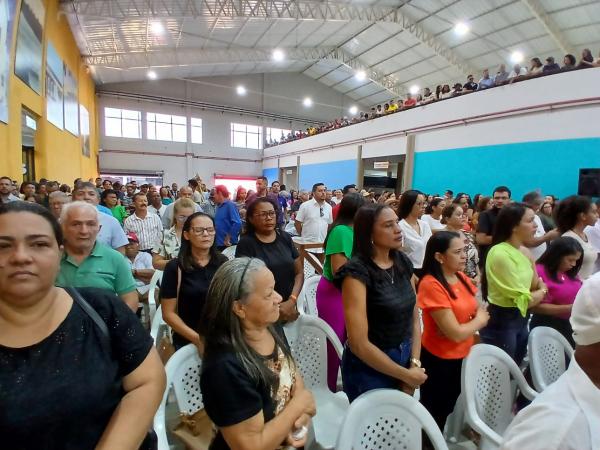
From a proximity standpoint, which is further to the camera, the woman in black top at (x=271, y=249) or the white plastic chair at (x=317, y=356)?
the woman in black top at (x=271, y=249)

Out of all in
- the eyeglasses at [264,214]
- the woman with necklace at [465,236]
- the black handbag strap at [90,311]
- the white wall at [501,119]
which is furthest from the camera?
the white wall at [501,119]

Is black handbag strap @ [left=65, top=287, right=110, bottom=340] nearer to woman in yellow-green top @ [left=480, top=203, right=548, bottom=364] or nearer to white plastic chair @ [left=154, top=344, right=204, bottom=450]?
white plastic chair @ [left=154, top=344, right=204, bottom=450]

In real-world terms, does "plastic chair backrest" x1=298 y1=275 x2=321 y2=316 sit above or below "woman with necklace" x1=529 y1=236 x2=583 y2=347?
→ below

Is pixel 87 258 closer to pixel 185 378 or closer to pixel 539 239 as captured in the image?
pixel 185 378

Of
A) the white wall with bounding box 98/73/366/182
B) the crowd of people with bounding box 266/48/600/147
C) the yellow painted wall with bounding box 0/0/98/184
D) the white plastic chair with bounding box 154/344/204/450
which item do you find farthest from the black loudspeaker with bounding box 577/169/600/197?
the white wall with bounding box 98/73/366/182

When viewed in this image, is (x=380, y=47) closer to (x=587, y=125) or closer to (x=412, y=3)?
(x=412, y=3)

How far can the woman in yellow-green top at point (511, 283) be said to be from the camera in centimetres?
208

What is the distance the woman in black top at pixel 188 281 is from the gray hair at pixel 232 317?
2.47 ft

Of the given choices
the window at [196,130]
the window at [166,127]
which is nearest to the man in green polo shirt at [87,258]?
the window at [166,127]

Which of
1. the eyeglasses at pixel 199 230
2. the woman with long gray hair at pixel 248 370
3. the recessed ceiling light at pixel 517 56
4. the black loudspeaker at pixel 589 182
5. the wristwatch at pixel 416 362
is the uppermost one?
the recessed ceiling light at pixel 517 56

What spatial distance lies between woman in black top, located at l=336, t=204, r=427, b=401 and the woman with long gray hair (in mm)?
389

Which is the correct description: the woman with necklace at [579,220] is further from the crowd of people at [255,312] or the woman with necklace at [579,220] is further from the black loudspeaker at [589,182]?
the black loudspeaker at [589,182]

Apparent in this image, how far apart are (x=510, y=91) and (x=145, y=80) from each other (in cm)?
1585

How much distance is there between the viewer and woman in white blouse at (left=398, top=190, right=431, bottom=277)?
9.87 ft
